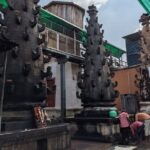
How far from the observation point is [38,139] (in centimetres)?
963

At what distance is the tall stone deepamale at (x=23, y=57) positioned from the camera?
34.7ft

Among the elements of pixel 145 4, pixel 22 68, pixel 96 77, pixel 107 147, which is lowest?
pixel 107 147

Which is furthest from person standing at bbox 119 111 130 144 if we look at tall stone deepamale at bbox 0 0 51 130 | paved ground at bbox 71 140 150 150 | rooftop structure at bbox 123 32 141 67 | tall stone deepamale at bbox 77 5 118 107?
rooftop structure at bbox 123 32 141 67

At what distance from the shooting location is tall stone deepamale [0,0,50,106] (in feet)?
34.7

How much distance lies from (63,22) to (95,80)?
7392mm

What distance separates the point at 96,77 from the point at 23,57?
6.80 metres

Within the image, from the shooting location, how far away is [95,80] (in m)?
16.7

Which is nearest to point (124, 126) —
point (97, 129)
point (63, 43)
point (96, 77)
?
point (97, 129)

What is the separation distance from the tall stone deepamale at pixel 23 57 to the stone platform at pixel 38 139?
1.48 meters

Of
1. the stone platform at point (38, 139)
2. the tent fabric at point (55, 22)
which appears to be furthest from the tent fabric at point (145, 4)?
the stone platform at point (38, 139)

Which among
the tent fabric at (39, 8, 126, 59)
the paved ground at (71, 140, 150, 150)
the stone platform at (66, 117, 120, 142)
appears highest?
the tent fabric at (39, 8, 126, 59)

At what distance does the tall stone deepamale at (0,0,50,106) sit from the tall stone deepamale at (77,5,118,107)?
584 centimetres

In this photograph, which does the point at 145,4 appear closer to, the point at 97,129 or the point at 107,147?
the point at 97,129

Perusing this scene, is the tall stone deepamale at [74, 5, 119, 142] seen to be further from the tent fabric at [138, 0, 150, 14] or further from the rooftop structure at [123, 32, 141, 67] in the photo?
the rooftop structure at [123, 32, 141, 67]
